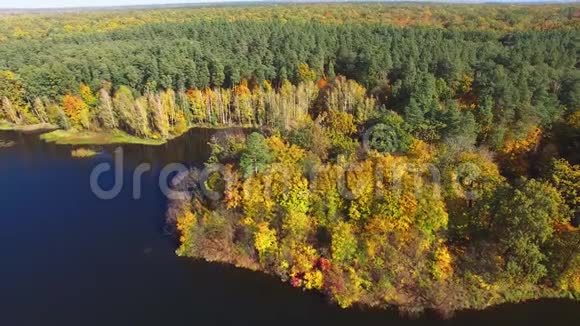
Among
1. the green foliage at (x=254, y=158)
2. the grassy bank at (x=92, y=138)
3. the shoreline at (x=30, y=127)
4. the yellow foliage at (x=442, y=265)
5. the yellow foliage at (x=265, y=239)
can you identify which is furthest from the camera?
the shoreline at (x=30, y=127)

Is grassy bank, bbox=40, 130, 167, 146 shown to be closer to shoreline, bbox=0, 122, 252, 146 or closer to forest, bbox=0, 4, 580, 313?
shoreline, bbox=0, 122, 252, 146

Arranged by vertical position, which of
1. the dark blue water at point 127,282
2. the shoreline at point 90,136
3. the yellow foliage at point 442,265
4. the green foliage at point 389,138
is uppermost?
the green foliage at point 389,138

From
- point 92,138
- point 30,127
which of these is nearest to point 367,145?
point 92,138

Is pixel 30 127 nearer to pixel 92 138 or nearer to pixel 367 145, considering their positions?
pixel 92 138

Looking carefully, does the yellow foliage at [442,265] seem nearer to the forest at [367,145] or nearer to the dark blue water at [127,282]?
the forest at [367,145]

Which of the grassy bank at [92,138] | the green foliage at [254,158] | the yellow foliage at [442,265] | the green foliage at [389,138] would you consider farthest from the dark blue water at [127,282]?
the grassy bank at [92,138]

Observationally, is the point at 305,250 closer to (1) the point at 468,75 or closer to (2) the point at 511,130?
(2) the point at 511,130
